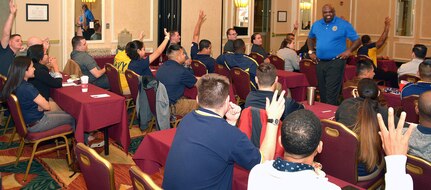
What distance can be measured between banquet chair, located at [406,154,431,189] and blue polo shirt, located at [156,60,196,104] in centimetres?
341

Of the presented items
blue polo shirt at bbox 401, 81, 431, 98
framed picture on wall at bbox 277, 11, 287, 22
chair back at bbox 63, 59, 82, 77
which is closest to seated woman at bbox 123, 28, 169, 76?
chair back at bbox 63, 59, 82, 77

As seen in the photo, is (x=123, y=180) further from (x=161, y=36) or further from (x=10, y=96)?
(x=161, y=36)

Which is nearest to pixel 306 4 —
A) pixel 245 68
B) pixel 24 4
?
pixel 245 68

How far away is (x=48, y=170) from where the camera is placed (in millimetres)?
4781

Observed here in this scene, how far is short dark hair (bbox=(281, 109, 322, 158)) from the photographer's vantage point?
6.49 feet

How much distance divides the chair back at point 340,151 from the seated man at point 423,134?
37 cm

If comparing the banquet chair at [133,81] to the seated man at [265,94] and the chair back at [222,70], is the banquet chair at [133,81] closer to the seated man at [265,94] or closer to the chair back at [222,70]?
the chair back at [222,70]

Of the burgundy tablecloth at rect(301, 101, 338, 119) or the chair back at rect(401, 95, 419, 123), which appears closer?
the burgundy tablecloth at rect(301, 101, 338, 119)

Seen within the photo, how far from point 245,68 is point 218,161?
15.4 ft

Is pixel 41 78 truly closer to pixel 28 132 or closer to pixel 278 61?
pixel 28 132

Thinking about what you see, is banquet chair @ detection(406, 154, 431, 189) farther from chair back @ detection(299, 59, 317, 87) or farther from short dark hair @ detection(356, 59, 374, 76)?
chair back @ detection(299, 59, 317, 87)

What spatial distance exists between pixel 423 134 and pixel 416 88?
7.24 feet

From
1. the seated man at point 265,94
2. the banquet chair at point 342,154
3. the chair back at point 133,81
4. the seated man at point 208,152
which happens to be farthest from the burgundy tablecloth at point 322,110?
the chair back at point 133,81

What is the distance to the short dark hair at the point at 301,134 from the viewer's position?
198 cm
